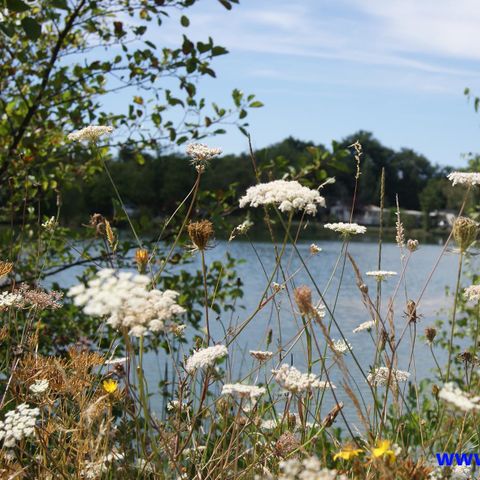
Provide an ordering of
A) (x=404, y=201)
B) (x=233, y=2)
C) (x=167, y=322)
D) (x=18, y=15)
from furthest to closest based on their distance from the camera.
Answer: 1. (x=404, y=201)
2. (x=18, y=15)
3. (x=233, y=2)
4. (x=167, y=322)

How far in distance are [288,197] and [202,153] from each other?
0.47 metres

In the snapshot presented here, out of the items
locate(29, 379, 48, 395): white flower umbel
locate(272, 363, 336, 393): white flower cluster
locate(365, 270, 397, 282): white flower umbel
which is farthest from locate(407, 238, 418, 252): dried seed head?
locate(29, 379, 48, 395): white flower umbel

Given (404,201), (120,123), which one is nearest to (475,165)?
(120,123)

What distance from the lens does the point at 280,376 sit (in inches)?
58.9

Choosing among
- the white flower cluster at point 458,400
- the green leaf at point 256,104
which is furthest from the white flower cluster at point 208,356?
the green leaf at point 256,104

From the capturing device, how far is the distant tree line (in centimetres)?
444

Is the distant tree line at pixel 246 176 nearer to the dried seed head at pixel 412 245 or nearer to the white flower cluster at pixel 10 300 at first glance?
the dried seed head at pixel 412 245

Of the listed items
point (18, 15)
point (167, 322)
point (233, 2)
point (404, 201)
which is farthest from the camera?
point (404, 201)

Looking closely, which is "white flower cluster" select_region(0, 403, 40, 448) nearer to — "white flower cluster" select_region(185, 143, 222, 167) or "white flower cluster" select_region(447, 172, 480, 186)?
"white flower cluster" select_region(185, 143, 222, 167)

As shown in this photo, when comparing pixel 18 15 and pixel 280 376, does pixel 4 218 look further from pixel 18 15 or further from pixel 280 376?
pixel 280 376

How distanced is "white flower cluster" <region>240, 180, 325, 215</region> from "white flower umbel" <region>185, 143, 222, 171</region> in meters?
0.37

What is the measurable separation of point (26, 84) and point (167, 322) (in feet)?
13.2

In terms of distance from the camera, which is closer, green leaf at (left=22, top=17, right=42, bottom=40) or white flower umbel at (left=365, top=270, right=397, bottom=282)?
white flower umbel at (left=365, top=270, right=397, bottom=282)

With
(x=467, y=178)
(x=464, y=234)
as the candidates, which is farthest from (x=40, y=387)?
(x=467, y=178)
